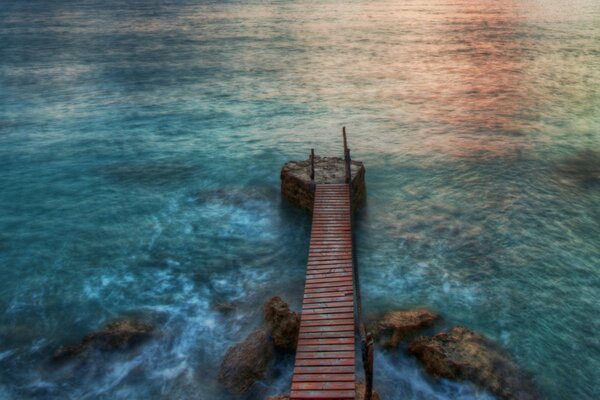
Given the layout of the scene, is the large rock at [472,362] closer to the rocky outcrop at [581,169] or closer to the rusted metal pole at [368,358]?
the rusted metal pole at [368,358]

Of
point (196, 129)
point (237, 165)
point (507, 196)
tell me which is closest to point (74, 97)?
point (196, 129)

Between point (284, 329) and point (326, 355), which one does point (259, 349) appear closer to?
point (284, 329)

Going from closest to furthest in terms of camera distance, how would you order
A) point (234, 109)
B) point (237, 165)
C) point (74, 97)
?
1. point (237, 165)
2. point (234, 109)
3. point (74, 97)

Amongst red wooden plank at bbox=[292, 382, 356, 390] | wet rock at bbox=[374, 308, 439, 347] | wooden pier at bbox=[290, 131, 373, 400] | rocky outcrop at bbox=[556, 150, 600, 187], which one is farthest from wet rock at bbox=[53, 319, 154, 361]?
rocky outcrop at bbox=[556, 150, 600, 187]

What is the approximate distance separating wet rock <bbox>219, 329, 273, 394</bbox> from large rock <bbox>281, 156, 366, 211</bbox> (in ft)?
31.2

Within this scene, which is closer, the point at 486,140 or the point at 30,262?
the point at 30,262

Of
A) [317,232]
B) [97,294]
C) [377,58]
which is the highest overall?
[377,58]

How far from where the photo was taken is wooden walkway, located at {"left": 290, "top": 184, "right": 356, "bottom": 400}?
13148 mm

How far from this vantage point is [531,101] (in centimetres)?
4400

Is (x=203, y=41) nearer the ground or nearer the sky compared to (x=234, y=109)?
nearer the sky

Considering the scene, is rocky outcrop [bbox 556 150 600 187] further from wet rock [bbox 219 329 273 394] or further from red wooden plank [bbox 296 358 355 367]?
wet rock [bbox 219 329 273 394]

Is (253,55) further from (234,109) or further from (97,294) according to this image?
(97,294)

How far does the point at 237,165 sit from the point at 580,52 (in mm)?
55621

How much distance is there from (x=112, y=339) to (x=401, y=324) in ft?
35.4
